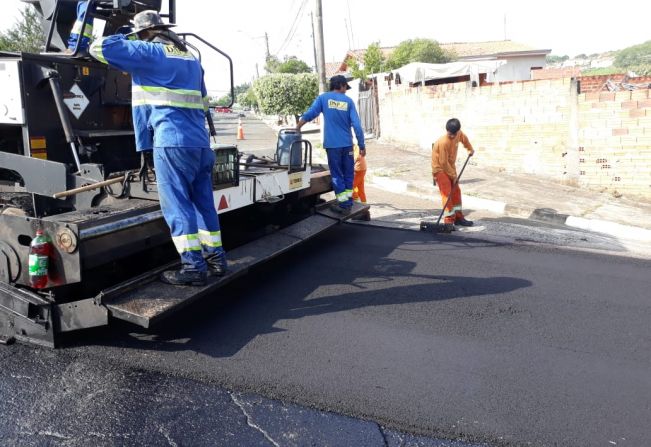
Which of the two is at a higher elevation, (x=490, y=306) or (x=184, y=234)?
(x=184, y=234)

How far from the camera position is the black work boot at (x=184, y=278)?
3838mm

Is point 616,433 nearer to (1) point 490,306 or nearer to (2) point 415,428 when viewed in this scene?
(2) point 415,428

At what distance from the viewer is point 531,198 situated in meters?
8.93

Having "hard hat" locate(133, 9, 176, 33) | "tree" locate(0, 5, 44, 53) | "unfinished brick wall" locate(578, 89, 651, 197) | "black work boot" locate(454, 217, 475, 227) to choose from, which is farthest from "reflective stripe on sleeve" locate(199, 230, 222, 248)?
"tree" locate(0, 5, 44, 53)

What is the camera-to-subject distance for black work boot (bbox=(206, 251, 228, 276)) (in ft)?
13.5

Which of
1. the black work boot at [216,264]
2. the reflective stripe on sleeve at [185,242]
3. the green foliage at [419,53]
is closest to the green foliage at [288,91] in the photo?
the green foliage at [419,53]

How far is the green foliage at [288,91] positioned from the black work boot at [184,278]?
2490 centimetres

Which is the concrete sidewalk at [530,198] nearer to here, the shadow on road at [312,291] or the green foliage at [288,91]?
the shadow on road at [312,291]

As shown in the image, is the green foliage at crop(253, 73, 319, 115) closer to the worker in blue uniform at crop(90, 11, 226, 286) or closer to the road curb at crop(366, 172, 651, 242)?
the road curb at crop(366, 172, 651, 242)

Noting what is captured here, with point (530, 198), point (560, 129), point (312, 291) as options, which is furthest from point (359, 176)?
point (560, 129)

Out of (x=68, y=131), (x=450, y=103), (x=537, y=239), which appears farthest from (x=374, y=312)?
(x=450, y=103)

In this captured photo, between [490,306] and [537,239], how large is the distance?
2631 mm

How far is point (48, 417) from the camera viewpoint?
2.96 m

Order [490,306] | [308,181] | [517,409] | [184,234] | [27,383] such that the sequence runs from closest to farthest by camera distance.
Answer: [517,409] → [27,383] → [184,234] → [490,306] → [308,181]
